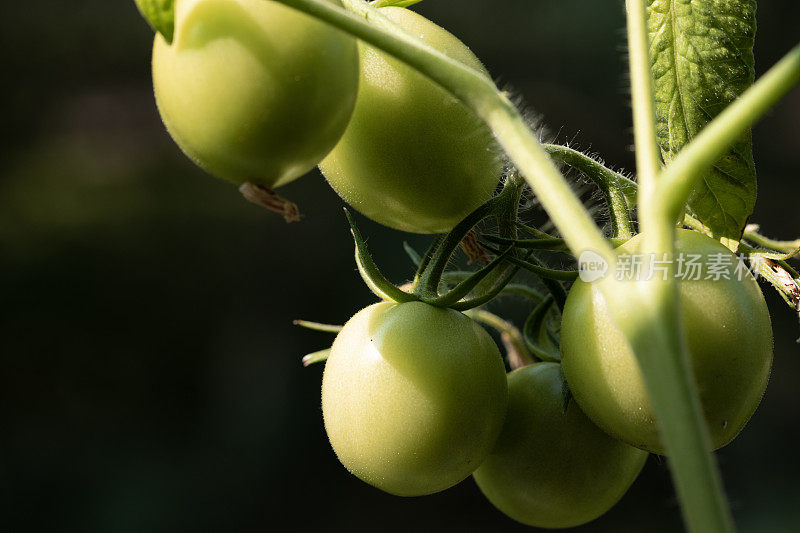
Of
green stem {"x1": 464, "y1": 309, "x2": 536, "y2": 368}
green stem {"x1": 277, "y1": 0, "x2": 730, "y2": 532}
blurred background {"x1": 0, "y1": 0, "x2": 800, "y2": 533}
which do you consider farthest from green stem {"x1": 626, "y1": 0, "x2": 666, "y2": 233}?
blurred background {"x1": 0, "y1": 0, "x2": 800, "y2": 533}

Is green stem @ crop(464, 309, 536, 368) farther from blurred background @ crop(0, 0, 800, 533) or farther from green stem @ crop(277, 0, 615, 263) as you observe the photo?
blurred background @ crop(0, 0, 800, 533)

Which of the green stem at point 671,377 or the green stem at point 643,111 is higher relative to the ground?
the green stem at point 643,111

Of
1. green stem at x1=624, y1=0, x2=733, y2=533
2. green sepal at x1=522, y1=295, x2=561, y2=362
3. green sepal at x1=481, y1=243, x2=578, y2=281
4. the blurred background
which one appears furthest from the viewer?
the blurred background

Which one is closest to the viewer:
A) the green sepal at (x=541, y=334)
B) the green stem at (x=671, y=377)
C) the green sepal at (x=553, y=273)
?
the green stem at (x=671, y=377)

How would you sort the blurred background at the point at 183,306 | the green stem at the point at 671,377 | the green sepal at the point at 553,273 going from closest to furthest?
the green stem at the point at 671,377, the green sepal at the point at 553,273, the blurred background at the point at 183,306

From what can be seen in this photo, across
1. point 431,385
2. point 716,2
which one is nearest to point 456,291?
point 431,385

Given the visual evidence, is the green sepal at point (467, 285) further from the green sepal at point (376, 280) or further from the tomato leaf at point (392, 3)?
the tomato leaf at point (392, 3)

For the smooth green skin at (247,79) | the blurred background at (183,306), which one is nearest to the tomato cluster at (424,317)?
the smooth green skin at (247,79)
